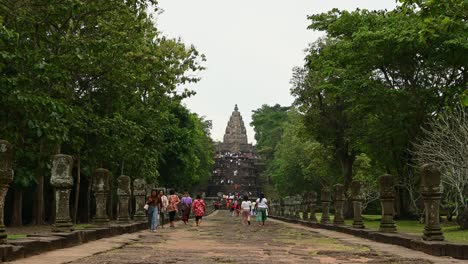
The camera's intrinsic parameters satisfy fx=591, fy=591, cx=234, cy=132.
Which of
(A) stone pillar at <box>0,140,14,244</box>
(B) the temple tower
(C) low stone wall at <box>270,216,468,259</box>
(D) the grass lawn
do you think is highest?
(B) the temple tower

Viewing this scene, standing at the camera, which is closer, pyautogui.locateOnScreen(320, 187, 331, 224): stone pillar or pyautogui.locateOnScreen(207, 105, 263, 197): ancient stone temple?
pyautogui.locateOnScreen(320, 187, 331, 224): stone pillar

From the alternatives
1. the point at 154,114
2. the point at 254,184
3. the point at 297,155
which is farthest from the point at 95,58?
the point at 254,184

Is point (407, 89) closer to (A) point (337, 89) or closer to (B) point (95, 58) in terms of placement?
(A) point (337, 89)

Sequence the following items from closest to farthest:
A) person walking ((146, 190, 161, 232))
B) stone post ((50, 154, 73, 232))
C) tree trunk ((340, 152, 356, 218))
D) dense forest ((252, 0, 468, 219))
A: stone post ((50, 154, 73, 232))
person walking ((146, 190, 161, 232))
dense forest ((252, 0, 468, 219))
tree trunk ((340, 152, 356, 218))

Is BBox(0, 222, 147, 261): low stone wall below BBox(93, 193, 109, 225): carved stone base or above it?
below

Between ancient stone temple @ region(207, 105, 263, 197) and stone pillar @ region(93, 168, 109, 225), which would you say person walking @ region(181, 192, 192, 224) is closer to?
stone pillar @ region(93, 168, 109, 225)

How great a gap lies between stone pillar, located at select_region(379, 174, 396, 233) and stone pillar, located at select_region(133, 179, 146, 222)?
396 inches

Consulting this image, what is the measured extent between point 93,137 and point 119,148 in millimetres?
2009

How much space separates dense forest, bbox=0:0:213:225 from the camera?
504 inches

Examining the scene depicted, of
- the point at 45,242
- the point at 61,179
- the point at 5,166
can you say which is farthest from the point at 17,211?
the point at 5,166

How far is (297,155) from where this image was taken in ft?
170

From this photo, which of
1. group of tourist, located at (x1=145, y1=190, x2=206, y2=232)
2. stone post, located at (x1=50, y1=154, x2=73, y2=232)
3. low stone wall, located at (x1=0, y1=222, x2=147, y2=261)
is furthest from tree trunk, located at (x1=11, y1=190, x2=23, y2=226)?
stone post, located at (x1=50, y1=154, x2=73, y2=232)

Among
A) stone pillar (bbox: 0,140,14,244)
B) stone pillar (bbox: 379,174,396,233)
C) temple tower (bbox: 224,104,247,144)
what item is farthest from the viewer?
temple tower (bbox: 224,104,247,144)

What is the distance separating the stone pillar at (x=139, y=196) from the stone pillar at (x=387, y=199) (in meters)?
10.0
